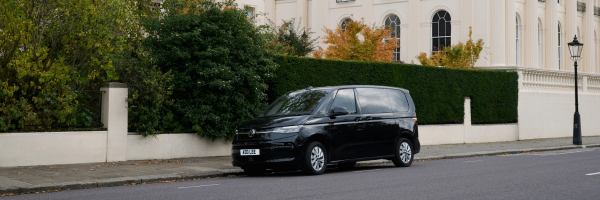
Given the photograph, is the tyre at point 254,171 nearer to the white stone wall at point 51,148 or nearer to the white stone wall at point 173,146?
the white stone wall at point 173,146

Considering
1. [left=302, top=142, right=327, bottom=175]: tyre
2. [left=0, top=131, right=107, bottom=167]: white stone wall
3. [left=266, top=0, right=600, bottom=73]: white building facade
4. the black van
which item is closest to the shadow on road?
the black van

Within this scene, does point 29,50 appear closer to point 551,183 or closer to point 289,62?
point 289,62

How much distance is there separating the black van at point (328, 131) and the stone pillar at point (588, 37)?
35.6m

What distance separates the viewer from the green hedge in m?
18.5

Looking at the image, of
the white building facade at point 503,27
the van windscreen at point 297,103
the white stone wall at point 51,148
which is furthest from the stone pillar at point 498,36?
the white stone wall at point 51,148

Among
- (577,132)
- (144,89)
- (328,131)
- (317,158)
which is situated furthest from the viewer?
(577,132)

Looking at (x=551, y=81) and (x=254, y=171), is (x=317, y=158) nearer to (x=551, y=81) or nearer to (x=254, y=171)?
(x=254, y=171)

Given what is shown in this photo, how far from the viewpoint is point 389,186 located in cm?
1050

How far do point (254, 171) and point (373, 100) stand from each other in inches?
117

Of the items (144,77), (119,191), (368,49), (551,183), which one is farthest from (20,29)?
(368,49)

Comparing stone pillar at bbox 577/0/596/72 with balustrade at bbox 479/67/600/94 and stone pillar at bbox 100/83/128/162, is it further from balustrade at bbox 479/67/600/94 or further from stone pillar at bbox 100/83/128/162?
stone pillar at bbox 100/83/128/162

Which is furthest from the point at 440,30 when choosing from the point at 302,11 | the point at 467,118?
the point at 467,118

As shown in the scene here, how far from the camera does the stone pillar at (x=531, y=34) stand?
40438mm

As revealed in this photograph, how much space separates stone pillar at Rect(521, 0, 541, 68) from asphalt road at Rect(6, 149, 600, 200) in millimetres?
27980
